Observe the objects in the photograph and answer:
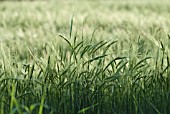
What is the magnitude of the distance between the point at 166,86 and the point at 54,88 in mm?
485

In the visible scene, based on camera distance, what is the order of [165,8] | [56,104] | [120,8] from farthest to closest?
[120,8] → [165,8] → [56,104]

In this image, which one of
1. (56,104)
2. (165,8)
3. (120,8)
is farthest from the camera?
(120,8)

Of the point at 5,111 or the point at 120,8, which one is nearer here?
the point at 5,111

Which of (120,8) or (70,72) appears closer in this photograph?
(70,72)

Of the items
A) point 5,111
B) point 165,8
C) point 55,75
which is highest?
point 165,8

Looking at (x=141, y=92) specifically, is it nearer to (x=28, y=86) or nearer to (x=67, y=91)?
(x=67, y=91)

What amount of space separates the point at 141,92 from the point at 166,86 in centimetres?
11

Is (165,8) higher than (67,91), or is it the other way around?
(165,8)

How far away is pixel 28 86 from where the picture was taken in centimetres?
182

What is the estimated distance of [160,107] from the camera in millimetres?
1811

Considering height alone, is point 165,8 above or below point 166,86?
above

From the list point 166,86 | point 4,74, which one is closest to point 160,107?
point 166,86

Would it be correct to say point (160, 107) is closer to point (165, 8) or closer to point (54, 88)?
point (54, 88)

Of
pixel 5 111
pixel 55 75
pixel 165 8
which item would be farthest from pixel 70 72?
pixel 165 8
